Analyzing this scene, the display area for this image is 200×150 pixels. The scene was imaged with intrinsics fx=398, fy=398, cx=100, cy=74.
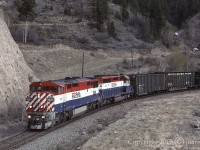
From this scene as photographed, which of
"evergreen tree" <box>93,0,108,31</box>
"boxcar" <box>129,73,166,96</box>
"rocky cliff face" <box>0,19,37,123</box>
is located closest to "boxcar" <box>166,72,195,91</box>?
"boxcar" <box>129,73,166,96</box>

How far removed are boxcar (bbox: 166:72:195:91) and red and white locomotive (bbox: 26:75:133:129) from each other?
73.0ft

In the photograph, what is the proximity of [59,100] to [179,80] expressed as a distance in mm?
37738

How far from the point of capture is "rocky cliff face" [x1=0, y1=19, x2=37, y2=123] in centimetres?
3378

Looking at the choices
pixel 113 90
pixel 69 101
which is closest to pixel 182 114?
pixel 69 101

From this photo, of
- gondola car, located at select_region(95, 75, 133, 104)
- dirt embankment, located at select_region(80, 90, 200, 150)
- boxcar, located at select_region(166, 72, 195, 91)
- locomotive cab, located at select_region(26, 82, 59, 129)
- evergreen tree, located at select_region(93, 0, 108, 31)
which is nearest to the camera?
dirt embankment, located at select_region(80, 90, 200, 150)

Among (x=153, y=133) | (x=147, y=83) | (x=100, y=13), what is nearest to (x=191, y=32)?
(x=100, y=13)

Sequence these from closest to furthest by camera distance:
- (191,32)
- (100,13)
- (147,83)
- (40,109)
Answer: (40,109) < (147,83) < (100,13) < (191,32)

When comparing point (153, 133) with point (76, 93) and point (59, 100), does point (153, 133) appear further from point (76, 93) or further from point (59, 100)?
point (76, 93)

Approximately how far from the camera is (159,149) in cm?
1962

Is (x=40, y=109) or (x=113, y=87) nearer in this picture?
(x=40, y=109)

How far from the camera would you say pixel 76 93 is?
1356 inches

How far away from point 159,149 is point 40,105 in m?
12.0

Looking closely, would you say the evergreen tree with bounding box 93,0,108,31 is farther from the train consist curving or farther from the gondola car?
the gondola car

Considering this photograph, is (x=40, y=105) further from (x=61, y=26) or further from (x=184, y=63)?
(x=61, y=26)
